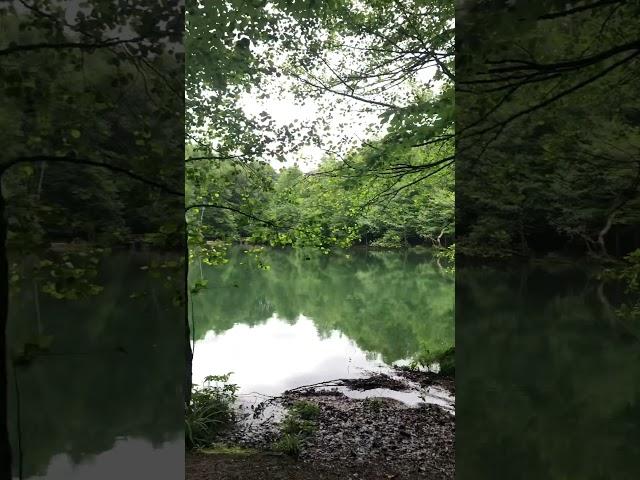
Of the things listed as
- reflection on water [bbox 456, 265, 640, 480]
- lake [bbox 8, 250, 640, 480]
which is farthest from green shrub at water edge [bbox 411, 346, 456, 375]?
reflection on water [bbox 456, 265, 640, 480]

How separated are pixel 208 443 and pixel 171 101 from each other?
8.15 feet

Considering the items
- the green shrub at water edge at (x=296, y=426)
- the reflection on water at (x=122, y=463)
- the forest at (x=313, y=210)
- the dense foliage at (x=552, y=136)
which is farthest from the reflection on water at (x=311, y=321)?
the dense foliage at (x=552, y=136)

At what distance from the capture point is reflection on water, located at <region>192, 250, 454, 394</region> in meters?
5.45

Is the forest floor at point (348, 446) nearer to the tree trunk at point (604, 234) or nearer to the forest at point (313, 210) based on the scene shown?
the forest at point (313, 210)

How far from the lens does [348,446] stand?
3.27 metres

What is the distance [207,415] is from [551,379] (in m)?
2.45

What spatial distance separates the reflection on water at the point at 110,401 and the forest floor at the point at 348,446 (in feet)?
1.29

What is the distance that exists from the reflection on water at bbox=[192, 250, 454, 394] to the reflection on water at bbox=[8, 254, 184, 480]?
0.73m

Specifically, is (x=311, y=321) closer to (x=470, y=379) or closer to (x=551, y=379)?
(x=470, y=379)

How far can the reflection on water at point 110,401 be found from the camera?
2.82 m

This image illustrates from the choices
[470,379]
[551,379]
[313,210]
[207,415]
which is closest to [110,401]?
[207,415]

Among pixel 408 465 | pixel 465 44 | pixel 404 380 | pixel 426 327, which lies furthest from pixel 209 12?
pixel 426 327

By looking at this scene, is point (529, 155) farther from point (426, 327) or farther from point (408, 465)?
point (426, 327)

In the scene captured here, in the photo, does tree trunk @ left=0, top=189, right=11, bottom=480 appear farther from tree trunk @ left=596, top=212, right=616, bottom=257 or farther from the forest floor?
tree trunk @ left=596, top=212, right=616, bottom=257
